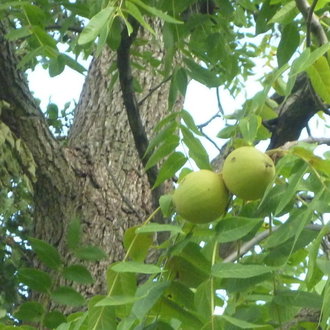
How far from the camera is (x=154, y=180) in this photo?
8.93ft

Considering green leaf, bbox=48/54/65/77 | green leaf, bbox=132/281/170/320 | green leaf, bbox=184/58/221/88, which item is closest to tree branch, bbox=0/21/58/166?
green leaf, bbox=48/54/65/77

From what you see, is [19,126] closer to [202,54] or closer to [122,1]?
[202,54]

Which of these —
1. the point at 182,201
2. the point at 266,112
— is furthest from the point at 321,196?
the point at 266,112

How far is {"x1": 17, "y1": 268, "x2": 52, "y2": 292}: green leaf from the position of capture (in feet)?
6.89

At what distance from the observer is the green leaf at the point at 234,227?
1.47 meters

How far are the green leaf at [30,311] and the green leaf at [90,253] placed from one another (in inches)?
6.6

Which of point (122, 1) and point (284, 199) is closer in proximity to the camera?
point (284, 199)

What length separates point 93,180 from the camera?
3033mm

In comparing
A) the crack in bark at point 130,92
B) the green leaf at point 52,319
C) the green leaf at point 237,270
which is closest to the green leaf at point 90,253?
the green leaf at point 52,319

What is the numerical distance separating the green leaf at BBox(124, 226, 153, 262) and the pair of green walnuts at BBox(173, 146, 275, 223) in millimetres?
189

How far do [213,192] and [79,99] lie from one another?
2.20 meters

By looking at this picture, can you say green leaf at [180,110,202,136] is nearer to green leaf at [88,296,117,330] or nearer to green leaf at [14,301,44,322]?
green leaf at [88,296,117,330]

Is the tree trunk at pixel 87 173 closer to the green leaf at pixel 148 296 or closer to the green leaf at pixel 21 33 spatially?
the green leaf at pixel 21 33

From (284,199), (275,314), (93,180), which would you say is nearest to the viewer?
(284,199)
